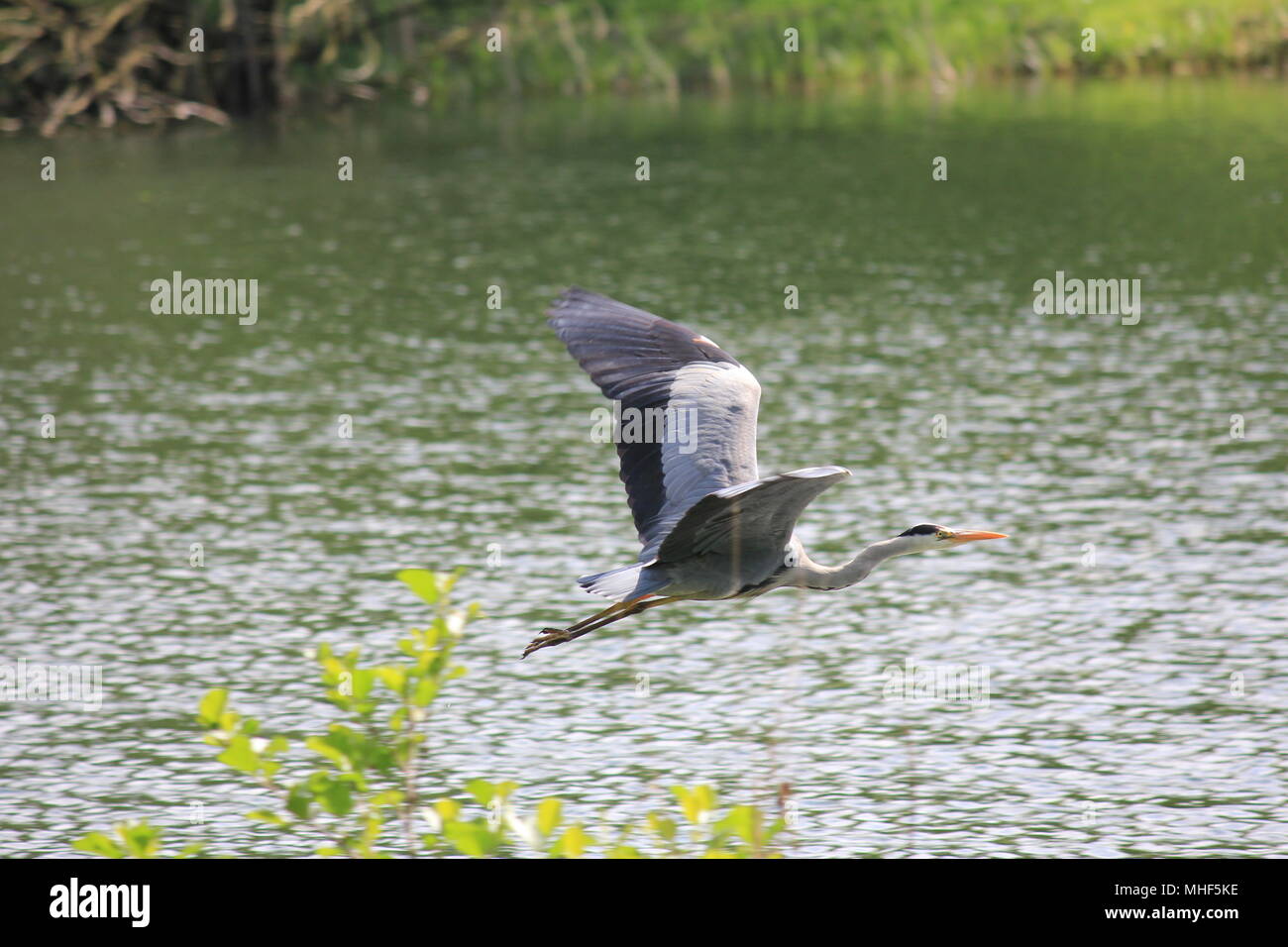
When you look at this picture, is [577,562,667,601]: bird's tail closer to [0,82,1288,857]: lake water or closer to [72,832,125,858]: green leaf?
[72,832,125,858]: green leaf

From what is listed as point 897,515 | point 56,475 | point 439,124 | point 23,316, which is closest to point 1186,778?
point 897,515

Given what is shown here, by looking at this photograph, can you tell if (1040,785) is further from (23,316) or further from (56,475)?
(23,316)

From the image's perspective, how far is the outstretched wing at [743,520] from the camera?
761cm

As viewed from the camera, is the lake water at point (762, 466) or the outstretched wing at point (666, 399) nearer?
the outstretched wing at point (666, 399)

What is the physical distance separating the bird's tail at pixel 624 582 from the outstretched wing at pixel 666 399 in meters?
0.14

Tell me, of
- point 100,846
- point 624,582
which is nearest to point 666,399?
point 624,582

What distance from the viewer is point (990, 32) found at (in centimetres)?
5588

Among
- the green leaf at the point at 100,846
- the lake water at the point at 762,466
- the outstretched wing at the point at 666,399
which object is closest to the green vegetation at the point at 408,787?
the green leaf at the point at 100,846

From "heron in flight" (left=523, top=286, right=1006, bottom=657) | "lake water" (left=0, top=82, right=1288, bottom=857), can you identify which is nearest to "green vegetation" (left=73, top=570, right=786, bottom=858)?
"heron in flight" (left=523, top=286, right=1006, bottom=657)

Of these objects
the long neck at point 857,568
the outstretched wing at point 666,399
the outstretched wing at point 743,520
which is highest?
the outstretched wing at point 666,399

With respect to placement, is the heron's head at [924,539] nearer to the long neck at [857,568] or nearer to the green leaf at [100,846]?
the long neck at [857,568]

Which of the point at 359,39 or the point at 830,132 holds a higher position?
the point at 359,39

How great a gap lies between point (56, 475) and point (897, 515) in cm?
966

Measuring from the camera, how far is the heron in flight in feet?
26.9
